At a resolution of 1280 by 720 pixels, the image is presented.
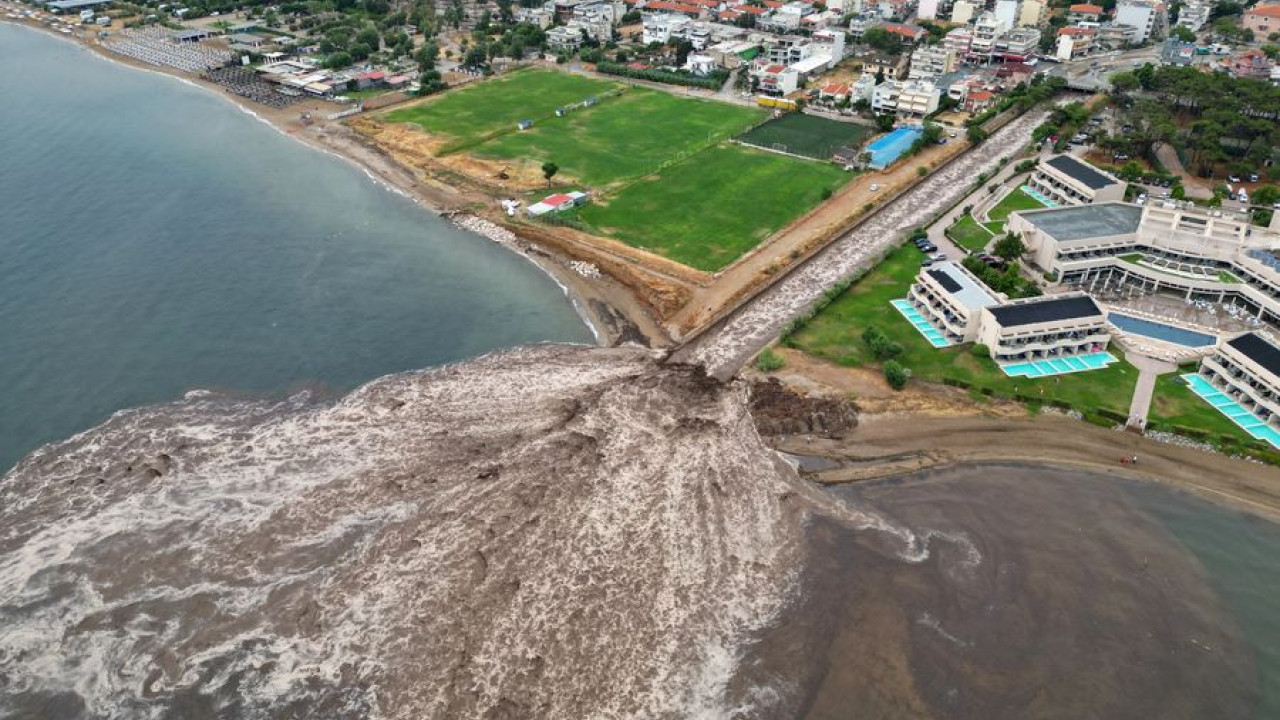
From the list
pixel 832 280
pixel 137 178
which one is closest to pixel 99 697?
pixel 832 280

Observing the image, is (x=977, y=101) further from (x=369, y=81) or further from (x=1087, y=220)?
(x=369, y=81)

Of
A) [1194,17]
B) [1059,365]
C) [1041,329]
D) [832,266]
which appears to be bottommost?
[1059,365]

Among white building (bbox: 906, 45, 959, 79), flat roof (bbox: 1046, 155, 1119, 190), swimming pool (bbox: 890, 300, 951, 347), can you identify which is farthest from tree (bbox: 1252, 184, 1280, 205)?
white building (bbox: 906, 45, 959, 79)

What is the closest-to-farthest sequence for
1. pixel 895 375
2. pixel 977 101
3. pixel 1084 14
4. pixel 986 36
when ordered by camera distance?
pixel 895 375 < pixel 977 101 < pixel 986 36 < pixel 1084 14

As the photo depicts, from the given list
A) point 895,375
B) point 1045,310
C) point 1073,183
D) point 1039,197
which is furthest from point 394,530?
point 1039,197

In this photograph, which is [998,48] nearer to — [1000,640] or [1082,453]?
[1082,453]

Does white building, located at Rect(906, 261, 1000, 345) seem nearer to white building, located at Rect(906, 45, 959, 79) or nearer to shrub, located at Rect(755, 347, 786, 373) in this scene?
shrub, located at Rect(755, 347, 786, 373)

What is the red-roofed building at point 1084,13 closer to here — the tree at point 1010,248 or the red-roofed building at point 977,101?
the red-roofed building at point 977,101

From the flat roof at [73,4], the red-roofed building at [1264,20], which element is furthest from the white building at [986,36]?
the flat roof at [73,4]
